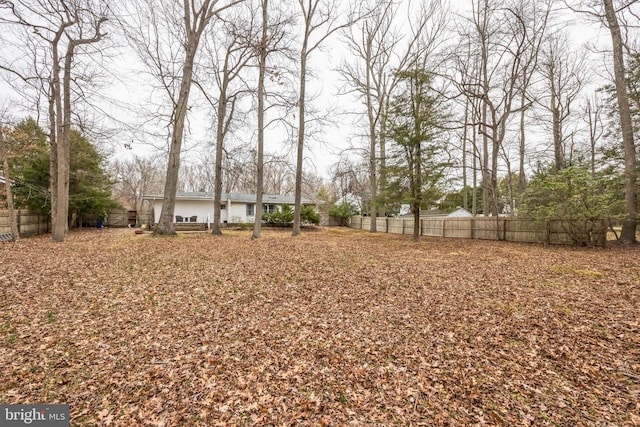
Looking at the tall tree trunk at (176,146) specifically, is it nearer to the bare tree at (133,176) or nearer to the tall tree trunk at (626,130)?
the tall tree trunk at (626,130)

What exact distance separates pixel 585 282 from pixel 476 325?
142 inches

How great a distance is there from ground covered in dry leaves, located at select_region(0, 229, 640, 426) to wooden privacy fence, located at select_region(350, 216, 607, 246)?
5096mm

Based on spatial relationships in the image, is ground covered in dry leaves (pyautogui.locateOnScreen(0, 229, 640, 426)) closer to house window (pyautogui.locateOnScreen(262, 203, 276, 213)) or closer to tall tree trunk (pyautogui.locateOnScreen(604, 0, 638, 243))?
tall tree trunk (pyautogui.locateOnScreen(604, 0, 638, 243))

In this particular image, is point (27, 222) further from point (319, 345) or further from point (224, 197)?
point (319, 345)

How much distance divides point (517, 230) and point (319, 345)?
42.0 ft

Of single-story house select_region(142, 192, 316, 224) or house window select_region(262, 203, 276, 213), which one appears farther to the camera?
house window select_region(262, 203, 276, 213)

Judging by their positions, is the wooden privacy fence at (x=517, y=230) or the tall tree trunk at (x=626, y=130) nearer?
the tall tree trunk at (x=626, y=130)

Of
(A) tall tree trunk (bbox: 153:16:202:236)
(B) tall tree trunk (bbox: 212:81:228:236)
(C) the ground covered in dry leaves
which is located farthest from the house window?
(C) the ground covered in dry leaves

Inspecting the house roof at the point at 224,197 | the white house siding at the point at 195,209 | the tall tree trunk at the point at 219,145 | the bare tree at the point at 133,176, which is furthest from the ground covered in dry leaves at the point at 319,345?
the bare tree at the point at 133,176

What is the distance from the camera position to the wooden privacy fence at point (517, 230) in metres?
9.93

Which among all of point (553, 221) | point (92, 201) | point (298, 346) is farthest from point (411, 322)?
point (92, 201)

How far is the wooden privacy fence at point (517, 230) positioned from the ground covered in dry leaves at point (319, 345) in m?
5.10

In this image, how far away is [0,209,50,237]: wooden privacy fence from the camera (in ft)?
35.7

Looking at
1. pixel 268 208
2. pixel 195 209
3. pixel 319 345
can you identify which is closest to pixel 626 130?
pixel 319 345
